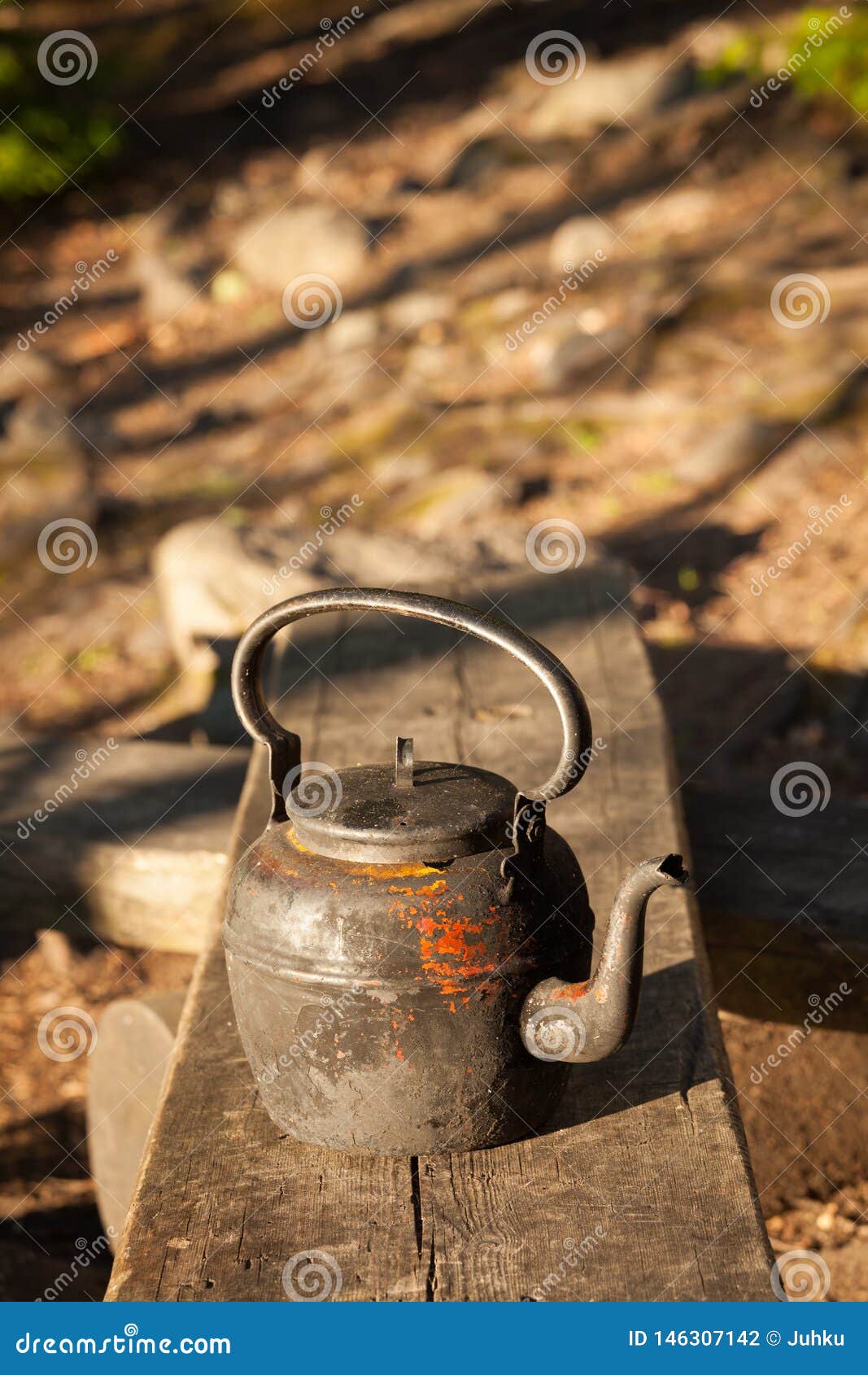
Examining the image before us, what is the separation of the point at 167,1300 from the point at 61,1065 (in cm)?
247

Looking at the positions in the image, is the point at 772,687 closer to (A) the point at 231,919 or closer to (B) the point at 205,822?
Answer: (B) the point at 205,822

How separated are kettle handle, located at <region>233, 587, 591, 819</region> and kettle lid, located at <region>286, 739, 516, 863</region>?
8 cm

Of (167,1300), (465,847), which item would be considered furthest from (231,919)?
(167,1300)

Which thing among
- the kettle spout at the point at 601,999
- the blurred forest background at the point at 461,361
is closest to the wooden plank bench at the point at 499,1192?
the kettle spout at the point at 601,999

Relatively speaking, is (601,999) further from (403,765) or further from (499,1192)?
(403,765)

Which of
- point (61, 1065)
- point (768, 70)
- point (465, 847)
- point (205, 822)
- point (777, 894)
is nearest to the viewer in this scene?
point (465, 847)

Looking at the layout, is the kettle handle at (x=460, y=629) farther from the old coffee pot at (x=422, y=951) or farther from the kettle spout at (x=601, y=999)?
the kettle spout at (x=601, y=999)

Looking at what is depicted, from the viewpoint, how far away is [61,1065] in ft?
12.3

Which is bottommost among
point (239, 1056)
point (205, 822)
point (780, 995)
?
point (205, 822)

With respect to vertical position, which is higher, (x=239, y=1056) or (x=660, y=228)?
(x=660, y=228)

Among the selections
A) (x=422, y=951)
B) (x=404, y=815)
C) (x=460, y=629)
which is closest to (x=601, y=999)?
(x=422, y=951)

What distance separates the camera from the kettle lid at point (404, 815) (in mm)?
1566

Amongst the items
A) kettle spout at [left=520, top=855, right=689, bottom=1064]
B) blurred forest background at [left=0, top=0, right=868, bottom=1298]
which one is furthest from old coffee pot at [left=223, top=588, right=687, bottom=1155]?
blurred forest background at [left=0, top=0, right=868, bottom=1298]

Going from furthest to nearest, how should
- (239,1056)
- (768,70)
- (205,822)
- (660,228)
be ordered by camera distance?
(768,70) → (660,228) → (205,822) → (239,1056)
